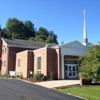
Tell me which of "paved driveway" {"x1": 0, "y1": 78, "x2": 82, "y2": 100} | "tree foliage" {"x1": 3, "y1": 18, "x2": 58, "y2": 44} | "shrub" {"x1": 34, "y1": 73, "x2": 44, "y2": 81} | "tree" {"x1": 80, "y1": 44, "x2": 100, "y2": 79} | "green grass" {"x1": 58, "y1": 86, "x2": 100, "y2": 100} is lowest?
"green grass" {"x1": 58, "y1": 86, "x2": 100, "y2": 100}

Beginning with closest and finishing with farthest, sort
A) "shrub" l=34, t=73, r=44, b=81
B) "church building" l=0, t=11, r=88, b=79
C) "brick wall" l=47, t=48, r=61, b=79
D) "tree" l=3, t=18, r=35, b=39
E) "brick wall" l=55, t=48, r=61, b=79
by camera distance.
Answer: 1. "shrub" l=34, t=73, r=44, b=81
2. "brick wall" l=55, t=48, r=61, b=79
3. "brick wall" l=47, t=48, r=61, b=79
4. "church building" l=0, t=11, r=88, b=79
5. "tree" l=3, t=18, r=35, b=39

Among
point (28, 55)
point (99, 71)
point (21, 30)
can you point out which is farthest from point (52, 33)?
point (99, 71)

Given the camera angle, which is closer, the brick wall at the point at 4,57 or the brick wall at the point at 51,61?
the brick wall at the point at 51,61

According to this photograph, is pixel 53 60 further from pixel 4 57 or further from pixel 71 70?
pixel 4 57

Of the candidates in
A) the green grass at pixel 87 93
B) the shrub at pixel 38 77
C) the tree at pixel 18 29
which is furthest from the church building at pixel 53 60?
the tree at pixel 18 29

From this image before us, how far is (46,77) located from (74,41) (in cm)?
778

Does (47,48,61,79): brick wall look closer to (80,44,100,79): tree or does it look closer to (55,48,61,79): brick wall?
(55,48,61,79): brick wall

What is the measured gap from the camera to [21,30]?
90312 mm

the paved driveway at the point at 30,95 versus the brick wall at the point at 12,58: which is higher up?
the brick wall at the point at 12,58

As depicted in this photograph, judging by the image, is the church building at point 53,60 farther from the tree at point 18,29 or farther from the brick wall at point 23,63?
the tree at point 18,29

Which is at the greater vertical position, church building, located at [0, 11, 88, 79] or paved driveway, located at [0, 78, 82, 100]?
church building, located at [0, 11, 88, 79]

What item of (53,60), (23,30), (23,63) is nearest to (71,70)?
(53,60)

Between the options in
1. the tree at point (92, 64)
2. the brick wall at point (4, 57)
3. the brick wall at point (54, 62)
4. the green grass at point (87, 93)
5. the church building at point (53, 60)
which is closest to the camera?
the green grass at point (87, 93)

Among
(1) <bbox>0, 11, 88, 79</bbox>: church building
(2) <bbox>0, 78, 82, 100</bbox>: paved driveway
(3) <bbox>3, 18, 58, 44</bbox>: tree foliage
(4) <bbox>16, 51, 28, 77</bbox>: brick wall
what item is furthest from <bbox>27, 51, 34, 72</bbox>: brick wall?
(3) <bbox>3, 18, 58, 44</bbox>: tree foliage
